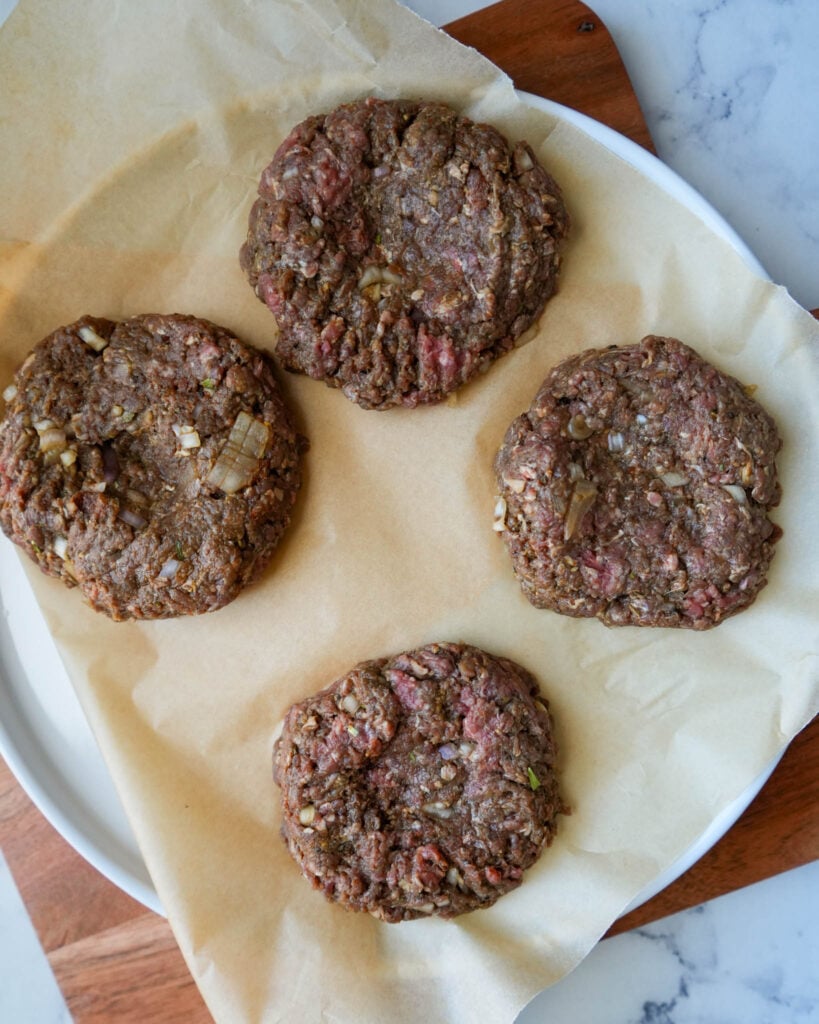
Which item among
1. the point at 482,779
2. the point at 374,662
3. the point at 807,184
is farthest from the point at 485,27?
the point at 482,779

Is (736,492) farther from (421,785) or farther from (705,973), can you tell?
(705,973)

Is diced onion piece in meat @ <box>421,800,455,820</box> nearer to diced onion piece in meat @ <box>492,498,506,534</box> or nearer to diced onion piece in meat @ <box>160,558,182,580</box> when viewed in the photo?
Answer: diced onion piece in meat @ <box>492,498,506,534</box>

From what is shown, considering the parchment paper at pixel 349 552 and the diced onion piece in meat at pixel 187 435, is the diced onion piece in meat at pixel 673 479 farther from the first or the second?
the diced onion piece in meat at pixel 187 435

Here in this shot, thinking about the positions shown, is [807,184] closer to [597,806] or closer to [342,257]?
[342,257]

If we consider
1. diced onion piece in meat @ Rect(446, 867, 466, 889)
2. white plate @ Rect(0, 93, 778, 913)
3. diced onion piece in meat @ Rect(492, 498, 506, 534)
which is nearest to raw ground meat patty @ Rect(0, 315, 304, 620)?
white plate @ Rect(0, 93, 778, 913)

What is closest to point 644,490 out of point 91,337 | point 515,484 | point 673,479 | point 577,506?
point 673,479
